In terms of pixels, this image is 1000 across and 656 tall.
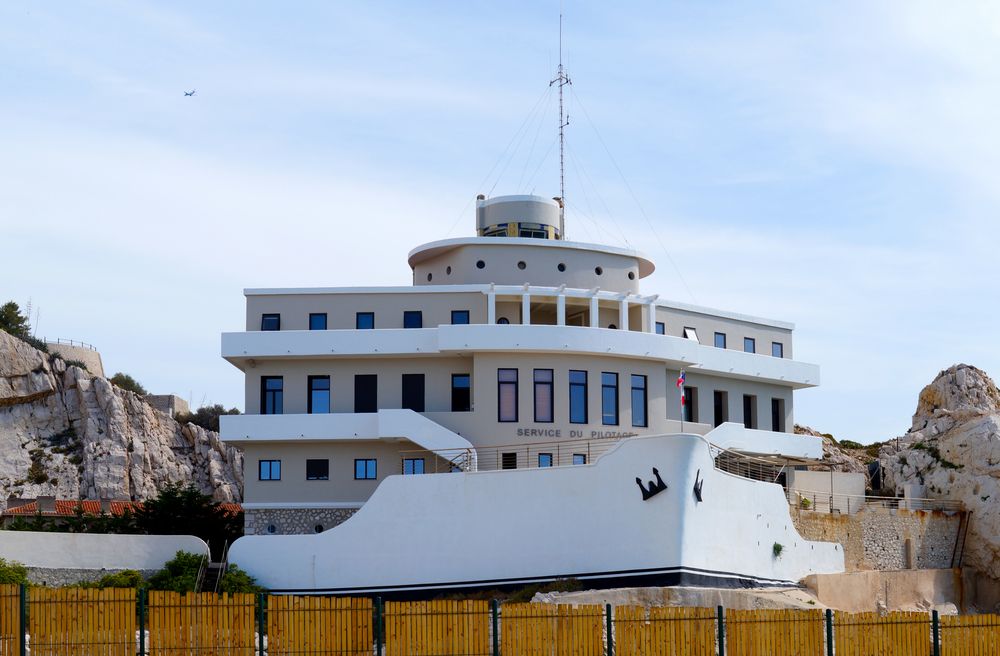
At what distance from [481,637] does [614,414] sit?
12.7 meters

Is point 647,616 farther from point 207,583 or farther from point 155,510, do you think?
point 155,510

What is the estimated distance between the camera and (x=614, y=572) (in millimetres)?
29766

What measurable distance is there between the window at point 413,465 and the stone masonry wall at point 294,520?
5.64 feet

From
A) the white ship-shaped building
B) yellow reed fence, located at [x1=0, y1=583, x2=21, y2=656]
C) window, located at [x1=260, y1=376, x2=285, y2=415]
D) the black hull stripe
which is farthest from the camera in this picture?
window, located at [x1=260, y1=376, x2=285, y2=415]

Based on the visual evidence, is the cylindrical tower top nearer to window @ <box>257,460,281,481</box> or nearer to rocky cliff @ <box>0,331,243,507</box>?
window @ <box>257,460,281,481</box>

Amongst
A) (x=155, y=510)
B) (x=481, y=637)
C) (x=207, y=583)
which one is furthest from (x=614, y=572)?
(x=155, y=510)

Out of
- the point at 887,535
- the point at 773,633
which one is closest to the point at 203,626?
the point at 773,633

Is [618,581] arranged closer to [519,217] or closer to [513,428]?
[513,428]

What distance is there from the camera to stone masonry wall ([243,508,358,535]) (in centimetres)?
3466

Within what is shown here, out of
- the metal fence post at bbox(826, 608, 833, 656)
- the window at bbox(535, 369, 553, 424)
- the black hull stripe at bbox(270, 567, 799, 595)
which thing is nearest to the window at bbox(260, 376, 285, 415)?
the black hull stripe at bbox(270, 567, 799, 595)

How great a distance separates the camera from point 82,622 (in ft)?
77.6

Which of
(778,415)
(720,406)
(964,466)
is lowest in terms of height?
(964,466)

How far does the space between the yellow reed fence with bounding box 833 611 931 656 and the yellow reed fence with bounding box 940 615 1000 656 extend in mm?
335

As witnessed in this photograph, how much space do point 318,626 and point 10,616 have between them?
559 centimetres
